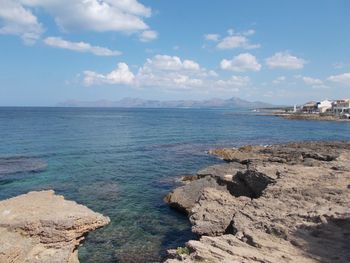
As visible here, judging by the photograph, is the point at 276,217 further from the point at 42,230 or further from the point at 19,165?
the point at 19,165

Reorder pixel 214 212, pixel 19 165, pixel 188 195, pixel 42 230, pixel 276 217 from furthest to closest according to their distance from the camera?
pixel 19 165, pixel 188 195, pixel 214 212, pixel 276 217, pixel 42 230

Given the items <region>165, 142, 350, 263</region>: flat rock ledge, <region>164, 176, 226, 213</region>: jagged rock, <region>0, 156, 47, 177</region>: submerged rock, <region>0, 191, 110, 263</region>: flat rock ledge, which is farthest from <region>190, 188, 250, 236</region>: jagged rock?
<region>0, 156, 47, 177</region>: submerged rock

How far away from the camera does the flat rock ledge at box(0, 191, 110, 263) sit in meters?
15.2

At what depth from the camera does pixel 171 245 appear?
76.7 feet

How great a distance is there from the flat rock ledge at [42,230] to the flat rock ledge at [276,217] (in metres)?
4.50

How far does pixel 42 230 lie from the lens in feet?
52.4

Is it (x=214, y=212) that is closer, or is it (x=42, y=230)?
(x=42, y=230)

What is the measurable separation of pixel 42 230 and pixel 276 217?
10.9 meters

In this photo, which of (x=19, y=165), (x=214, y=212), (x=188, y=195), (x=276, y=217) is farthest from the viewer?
(x=19, y=165)

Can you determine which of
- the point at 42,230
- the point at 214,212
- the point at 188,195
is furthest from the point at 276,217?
the point at 188,195

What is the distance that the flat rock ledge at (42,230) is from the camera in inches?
597

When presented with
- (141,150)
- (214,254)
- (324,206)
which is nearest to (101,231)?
(214,254)

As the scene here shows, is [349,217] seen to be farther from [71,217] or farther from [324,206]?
[71,217]

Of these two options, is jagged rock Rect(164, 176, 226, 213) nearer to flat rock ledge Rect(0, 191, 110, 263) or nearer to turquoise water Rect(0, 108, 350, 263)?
turquoise water Rect(0, 108, 350, 263)
